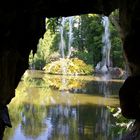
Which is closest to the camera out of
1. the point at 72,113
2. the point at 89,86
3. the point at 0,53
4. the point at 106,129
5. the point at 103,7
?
the point at 0,53

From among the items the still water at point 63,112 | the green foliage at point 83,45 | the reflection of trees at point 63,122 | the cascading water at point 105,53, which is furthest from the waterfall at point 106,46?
the reflection of trees at point 63,122

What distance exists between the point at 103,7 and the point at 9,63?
1.78 meters

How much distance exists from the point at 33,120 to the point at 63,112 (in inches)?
67.1

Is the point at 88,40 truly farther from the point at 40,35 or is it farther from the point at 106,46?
the point at 40,35

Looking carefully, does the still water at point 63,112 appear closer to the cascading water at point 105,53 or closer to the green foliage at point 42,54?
the cascading water at point 105,53

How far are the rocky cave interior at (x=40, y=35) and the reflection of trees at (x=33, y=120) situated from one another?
524 cm

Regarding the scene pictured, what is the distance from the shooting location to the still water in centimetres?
1279

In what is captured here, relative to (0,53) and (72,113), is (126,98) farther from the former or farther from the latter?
(72,113)

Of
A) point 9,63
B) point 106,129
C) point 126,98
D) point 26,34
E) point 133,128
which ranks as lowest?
point 106,129

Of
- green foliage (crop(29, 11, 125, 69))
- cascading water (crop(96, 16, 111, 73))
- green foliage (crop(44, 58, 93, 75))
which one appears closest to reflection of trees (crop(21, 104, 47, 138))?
green foliage (crop(44, 58, 93, 75))

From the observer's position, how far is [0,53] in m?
6.71

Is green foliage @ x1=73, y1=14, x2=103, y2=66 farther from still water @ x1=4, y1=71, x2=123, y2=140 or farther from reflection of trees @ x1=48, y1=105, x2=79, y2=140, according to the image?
reflection of trees @ x1=48, y1=105, x2=79, y2=140

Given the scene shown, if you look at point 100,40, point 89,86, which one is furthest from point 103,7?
point 100,40

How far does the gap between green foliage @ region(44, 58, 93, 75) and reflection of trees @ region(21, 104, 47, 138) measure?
13842 mm
